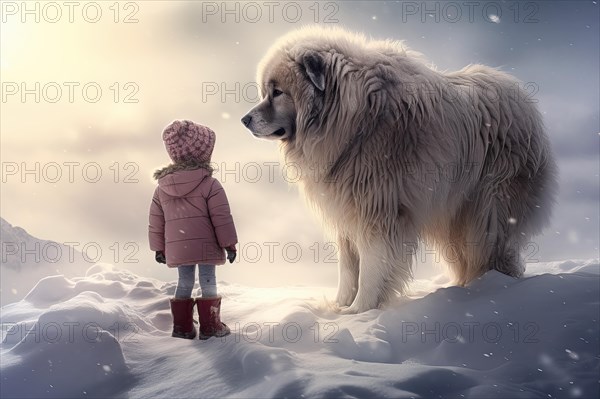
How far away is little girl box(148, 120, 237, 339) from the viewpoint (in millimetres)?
4320

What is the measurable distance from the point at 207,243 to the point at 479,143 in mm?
2662

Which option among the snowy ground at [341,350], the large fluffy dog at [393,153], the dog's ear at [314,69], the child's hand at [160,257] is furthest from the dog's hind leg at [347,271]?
the child's hand at [160,257]

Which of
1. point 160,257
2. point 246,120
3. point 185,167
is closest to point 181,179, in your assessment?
point 185,167

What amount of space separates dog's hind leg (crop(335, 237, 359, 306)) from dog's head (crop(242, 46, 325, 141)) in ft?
3.94

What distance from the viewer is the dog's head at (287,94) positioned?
4912mm

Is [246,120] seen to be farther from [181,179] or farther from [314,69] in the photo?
[181,179]

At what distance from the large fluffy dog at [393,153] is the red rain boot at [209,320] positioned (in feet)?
3.77

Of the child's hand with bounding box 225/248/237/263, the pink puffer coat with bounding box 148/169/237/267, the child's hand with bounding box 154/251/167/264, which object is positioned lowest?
the child's hand with bounding box 154/251/167/264

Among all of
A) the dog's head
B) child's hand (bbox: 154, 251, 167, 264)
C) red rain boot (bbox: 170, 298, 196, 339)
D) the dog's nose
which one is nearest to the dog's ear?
the dog's head

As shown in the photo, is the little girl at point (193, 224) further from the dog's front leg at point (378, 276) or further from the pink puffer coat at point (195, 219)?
the dog's front leg at point (378, 276)

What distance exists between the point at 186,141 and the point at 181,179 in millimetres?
302

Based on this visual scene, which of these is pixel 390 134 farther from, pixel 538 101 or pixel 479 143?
pixel 538 101

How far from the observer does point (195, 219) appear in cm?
434

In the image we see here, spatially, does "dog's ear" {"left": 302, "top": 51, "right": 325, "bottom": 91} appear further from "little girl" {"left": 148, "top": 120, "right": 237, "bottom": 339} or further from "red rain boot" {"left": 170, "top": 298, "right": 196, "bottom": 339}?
"red rain boot" {"left": 170, "top": 298, "right": 196, "bottom": 339}
